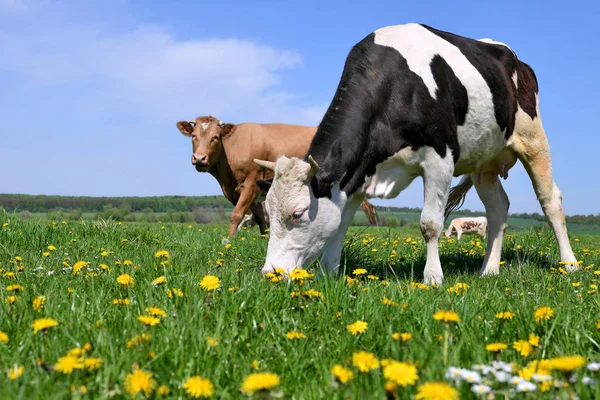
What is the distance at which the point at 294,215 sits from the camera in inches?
197

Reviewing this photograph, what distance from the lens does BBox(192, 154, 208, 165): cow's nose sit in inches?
484

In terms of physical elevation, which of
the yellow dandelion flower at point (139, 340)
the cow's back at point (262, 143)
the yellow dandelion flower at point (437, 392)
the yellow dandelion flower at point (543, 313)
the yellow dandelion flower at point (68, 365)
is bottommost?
the yellow dandelion flower at point (68, 365)

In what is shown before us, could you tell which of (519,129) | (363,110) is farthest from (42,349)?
(519,129)

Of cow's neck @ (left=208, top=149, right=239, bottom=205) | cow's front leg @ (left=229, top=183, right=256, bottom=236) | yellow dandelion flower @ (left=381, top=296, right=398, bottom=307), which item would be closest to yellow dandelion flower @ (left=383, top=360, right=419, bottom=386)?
yellow dandelion flower @ (left=381, top=296, right=398, bottom=307)

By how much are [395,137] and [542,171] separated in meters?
2.90

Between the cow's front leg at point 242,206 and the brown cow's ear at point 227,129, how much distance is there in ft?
4.91

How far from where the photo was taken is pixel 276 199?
500 centimetres

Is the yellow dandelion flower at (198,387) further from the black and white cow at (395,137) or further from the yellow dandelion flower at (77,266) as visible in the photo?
the black and white cow at (395,137)

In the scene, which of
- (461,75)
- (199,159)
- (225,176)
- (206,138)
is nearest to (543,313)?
(461,75)

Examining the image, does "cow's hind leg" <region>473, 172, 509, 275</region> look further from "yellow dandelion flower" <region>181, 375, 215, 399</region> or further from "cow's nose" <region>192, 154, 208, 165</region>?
"cow's nose" <region>192, 154, 208, 165</region>

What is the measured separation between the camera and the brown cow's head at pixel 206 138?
1241cm

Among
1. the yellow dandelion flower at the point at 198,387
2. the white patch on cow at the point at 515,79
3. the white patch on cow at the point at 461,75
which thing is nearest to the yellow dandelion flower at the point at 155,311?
the yellow dandelion flower at the point at 198,387

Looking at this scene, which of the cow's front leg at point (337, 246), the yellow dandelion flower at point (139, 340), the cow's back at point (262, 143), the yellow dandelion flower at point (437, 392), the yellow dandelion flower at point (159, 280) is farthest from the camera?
the cow's back at point (262, 143)

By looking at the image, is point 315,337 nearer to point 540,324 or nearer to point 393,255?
point 540,324
